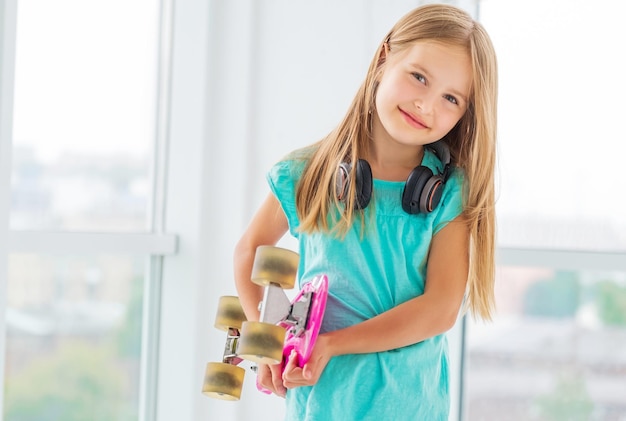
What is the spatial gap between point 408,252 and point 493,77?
0.34 m

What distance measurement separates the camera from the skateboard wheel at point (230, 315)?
163cm

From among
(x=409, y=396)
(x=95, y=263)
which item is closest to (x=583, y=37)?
(x=409, y=396)

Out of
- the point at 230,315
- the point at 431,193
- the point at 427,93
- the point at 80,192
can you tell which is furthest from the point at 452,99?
the point at 80,192

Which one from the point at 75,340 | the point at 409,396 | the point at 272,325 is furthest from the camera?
the point at 75,340

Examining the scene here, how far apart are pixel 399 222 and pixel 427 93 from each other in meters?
0.23

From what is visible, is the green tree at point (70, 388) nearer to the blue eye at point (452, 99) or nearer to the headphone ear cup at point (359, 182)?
the headphone ear cup at point (359, 182)

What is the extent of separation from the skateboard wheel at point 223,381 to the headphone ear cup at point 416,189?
41 cm

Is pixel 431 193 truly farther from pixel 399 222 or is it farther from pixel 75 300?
pixel 75 300

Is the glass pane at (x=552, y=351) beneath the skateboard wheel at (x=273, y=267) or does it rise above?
beneath

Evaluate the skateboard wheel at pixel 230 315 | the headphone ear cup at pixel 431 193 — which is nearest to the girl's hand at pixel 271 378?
the skateboard wheel at pixel 230 315

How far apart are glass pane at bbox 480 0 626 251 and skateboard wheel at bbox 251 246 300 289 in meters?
1.04

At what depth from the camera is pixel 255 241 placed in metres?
1.70

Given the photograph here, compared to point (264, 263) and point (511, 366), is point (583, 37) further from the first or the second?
point (264, 263)

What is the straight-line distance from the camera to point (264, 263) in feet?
4.69
